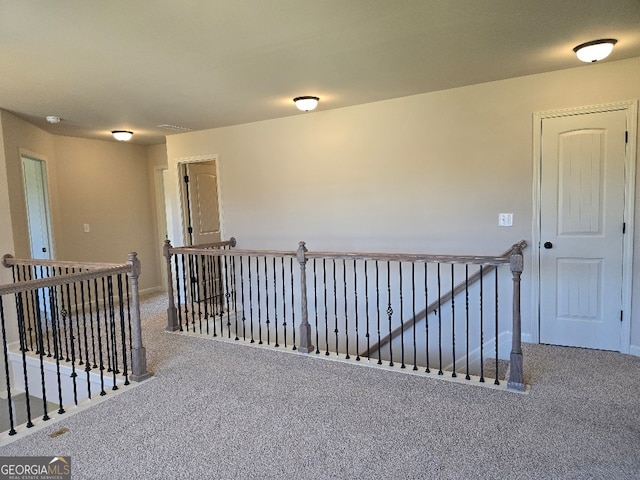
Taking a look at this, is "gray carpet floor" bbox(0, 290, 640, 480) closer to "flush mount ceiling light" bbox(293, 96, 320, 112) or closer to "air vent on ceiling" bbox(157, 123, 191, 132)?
"flush mount ceiling light" bbox(293, 96, 320, 112)

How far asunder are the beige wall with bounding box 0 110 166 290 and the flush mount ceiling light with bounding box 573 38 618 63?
5.32 metres

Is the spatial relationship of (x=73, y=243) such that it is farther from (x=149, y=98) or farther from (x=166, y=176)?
(x=149, y=98)

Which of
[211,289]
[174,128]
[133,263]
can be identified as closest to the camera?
[133,263]

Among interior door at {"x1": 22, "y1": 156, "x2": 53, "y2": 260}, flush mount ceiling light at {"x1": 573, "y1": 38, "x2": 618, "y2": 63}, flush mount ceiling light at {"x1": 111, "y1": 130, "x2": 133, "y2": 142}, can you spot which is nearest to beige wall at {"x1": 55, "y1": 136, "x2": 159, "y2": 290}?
interior door at {"x1": 22, "y1": 156, "x2": 53, "y2": 260}

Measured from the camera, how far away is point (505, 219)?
381cm

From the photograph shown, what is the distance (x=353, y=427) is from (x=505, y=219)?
243 centimetres

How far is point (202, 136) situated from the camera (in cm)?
564

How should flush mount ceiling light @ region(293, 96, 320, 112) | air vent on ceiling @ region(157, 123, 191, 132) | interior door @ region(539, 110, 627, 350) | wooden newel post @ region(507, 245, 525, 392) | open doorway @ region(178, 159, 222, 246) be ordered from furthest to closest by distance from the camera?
open doorway @ region(178, 159, 222, 246) → air vent on ceiling @ region(157, 123, 191, 132) → flush mount ceiling light @ region(293, 96, 320, 112) → interior door @ region(539, 110, 627, 350) → wooden newel post @ region(507, 245, 525, 392)

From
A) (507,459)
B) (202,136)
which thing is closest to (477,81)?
(507,459)

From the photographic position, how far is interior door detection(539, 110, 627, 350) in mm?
3418

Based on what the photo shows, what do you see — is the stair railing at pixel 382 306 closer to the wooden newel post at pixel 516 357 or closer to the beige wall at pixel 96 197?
the wooden newel post at pixel 516 357

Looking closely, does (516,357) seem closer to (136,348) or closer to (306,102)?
(136,348)

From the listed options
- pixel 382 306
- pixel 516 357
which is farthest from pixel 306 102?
pixel 516 357

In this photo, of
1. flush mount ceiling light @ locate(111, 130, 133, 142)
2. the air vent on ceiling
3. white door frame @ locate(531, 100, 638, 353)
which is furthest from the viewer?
flush mount ceiling light @ locate(111, 130, 133, 142)
